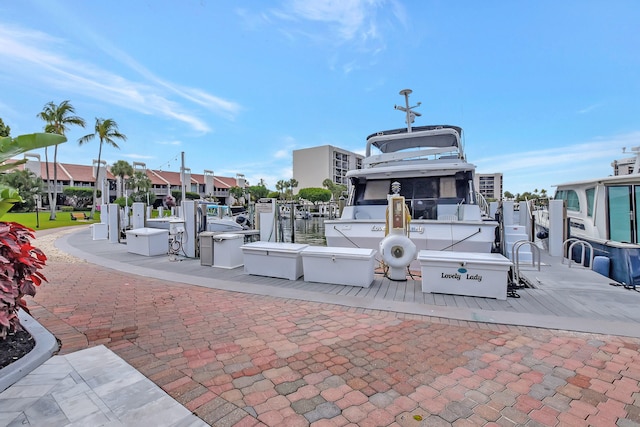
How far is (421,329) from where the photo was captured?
3.92 metres

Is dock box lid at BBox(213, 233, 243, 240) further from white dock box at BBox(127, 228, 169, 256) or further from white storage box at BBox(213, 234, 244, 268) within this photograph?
white dock box at BBox(127, 228, 169, 256)

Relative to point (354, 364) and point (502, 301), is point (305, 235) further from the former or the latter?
point (354, 364)

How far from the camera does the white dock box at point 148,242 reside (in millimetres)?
9906

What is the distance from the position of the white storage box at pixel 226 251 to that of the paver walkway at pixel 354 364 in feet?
9.39

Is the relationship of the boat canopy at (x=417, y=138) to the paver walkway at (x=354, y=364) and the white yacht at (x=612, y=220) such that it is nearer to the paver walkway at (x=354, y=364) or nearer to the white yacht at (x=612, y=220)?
the white yacht at (x=612, y=220)

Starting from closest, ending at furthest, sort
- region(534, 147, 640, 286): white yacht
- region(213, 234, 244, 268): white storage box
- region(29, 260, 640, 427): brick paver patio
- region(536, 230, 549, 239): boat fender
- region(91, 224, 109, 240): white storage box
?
region(29, 260, 640, 427): brick paver patio, region(534, 147, 640, 286): white yacht, region(213, 234, 244, 268): white storage box, region(536, 230, 549, 239): boat fender, region(91, 224, 109, 240): white storage box

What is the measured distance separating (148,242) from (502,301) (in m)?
9.59

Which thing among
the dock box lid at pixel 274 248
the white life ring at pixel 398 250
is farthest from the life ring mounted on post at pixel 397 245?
the dock box lid at pixel 274 248

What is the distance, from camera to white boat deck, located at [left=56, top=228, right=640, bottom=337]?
4180mm

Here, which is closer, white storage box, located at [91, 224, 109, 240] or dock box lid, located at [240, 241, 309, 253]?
dock box lid, located at [240, 241, 309, 253]

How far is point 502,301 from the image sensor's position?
4.99 metres

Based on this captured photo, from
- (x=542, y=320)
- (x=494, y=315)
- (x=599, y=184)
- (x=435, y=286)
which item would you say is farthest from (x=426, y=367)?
(x=599, y=184)

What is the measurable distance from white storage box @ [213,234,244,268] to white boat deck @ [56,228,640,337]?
26 centimetres

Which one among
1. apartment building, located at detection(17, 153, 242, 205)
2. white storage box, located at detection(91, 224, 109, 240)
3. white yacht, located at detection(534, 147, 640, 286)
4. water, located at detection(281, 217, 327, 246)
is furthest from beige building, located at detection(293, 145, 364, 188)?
white yacht, located at detection(534, 147, 640, 286)
